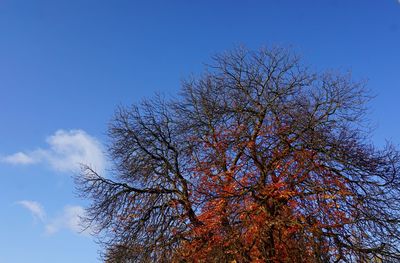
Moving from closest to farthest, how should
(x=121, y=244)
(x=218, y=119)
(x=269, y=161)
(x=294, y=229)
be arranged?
1. (x=294, y=229)
2. (x=269, y=161)
3. (x=121, y=244)
4. (x=218, y=119)

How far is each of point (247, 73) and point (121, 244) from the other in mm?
7903

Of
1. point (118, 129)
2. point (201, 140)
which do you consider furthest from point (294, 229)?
point (118, 129)

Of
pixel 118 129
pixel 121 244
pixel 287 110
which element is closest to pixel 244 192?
pixel 287 110

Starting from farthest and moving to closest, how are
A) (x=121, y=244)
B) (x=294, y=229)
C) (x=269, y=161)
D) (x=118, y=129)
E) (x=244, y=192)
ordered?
(x=118, y=129) < (x=121, y=244) < (x=269, y=161) < (x=244, y=192) < (x=294, y=229)

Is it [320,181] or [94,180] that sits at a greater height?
[94,180]

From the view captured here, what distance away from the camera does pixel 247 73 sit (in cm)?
1819

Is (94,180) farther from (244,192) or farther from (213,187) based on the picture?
(244,192)

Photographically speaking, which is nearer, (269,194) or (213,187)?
(269,194)

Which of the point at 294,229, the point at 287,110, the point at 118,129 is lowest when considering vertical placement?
the point at 294,229

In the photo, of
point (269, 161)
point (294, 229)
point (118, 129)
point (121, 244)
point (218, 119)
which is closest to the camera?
point (294, 229)

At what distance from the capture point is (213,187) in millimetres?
15898

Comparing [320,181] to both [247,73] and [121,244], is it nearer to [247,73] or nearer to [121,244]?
[247,73]

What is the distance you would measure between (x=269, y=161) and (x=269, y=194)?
1621 millimetres

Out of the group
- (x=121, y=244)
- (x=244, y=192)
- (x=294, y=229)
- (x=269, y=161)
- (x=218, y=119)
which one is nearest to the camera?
(x=294, y=229)
